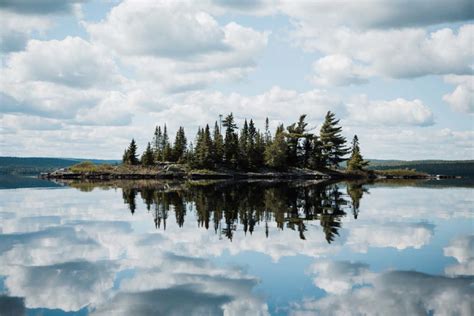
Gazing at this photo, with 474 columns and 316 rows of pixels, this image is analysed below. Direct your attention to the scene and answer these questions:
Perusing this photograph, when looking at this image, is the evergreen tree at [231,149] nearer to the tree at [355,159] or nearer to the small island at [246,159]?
the small island at [246,159]

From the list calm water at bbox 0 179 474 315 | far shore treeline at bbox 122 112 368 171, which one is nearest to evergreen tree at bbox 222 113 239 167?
far shore treeline at bbox 122 112 368 171

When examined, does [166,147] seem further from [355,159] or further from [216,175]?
[355,159]

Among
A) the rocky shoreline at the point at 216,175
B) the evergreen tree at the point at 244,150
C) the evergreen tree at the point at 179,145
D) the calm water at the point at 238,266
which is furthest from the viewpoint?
the evergreen tree at the point at 179,145

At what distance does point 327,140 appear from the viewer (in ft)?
490

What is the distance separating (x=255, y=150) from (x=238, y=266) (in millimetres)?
130455

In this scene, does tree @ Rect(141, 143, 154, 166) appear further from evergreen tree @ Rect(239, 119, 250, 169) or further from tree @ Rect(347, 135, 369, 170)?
tree @ Rect(347, 135, 369, 170)

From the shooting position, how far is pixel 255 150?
14762cm

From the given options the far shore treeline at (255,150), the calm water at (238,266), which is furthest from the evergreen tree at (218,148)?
the calm water at (238,266)

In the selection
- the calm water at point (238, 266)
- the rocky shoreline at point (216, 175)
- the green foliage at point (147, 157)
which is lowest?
the calm water at point (238, 266)

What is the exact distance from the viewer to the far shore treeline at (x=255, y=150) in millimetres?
141625

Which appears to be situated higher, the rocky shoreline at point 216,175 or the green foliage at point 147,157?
the green foliage at point 147,157

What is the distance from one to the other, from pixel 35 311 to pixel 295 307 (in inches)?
280

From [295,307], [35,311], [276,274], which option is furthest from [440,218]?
[35,311]

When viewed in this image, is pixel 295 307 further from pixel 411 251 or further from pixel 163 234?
pixel 163 234
